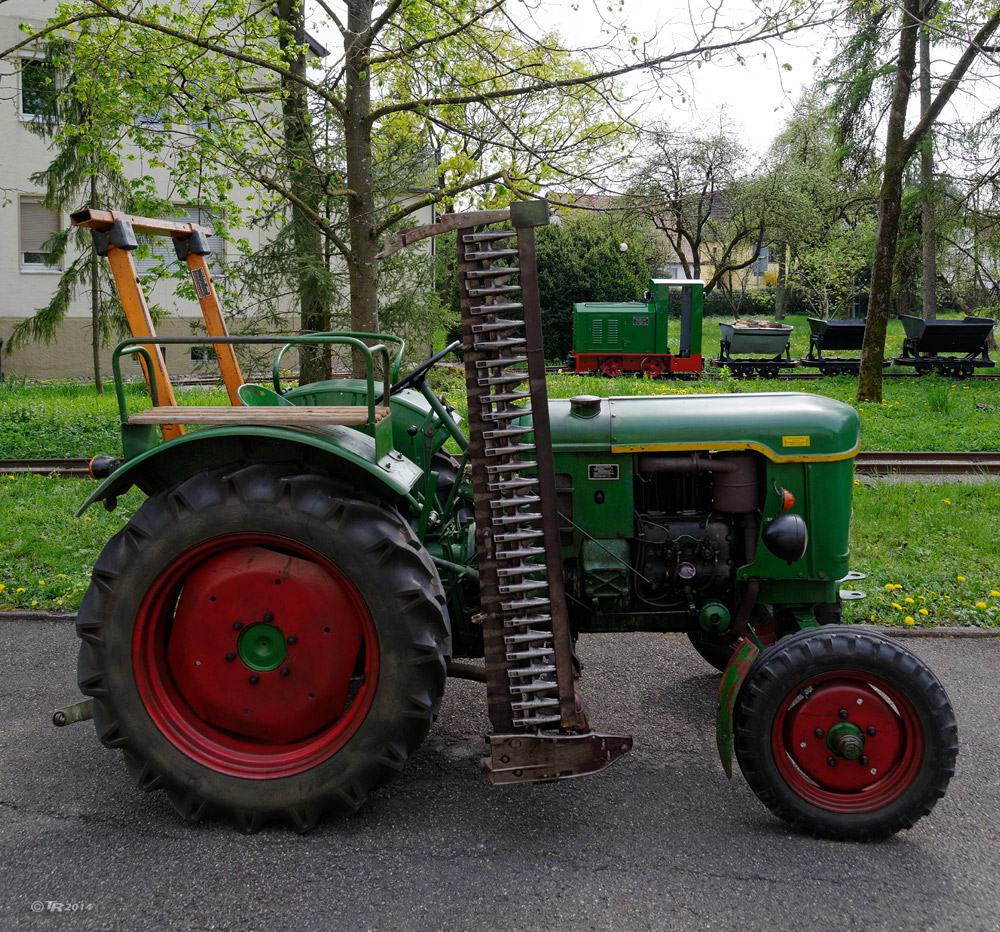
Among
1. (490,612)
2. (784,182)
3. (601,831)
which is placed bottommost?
(601,831)

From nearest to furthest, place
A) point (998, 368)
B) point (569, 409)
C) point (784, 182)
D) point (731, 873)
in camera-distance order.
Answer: point (731, 873), point (569, 409), point (998, 368), point (784, 182)

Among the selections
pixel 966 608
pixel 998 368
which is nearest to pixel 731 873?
pixel 966 608

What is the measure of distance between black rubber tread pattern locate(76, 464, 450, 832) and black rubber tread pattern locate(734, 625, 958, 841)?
110cm

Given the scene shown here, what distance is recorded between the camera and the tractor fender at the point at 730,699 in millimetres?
2953

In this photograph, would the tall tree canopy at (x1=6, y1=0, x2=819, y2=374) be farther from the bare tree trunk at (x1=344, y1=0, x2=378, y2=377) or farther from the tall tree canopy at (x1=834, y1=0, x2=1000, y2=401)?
the tall tree canopy at (x1=834, y1=0, x2=1000, y2=401)

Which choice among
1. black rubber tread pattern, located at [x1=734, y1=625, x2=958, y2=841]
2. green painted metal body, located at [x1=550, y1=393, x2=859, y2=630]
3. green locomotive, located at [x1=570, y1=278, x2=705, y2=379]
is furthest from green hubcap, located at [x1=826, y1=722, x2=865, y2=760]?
green locomotive, located at [x1=570, y1=278, x2=705, y2=379]

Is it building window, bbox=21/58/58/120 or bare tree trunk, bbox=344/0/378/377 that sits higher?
building window, bbox=21/58/58/120

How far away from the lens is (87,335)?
2159 centimetres

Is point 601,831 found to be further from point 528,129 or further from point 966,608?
point 528,129

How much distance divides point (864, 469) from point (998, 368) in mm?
13210

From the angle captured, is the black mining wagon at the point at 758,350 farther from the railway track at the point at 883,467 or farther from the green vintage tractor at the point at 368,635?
the green vintage tractor at the point at 368,635

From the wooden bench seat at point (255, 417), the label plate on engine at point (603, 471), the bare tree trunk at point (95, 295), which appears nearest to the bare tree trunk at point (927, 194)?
the label plate on engine at point (603, 471)

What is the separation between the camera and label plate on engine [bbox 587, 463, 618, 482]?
3.39 meters

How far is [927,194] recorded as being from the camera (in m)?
16.7
